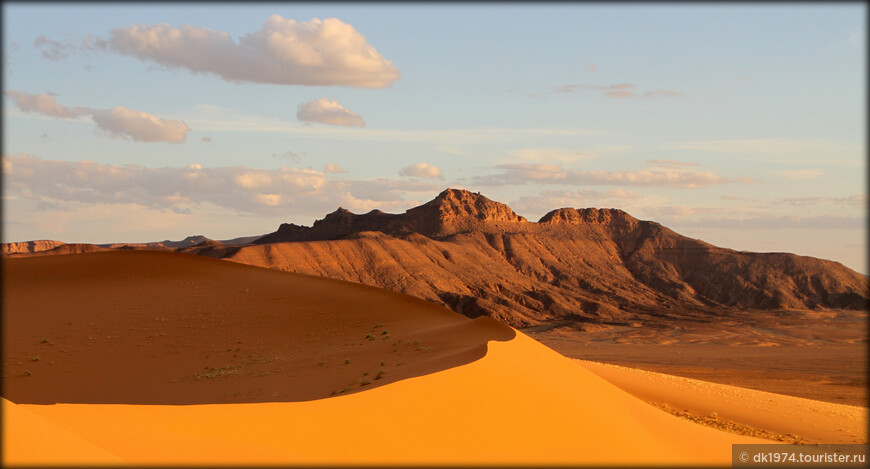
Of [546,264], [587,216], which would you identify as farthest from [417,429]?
[587,216]

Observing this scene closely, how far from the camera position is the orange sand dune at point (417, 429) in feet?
27.7

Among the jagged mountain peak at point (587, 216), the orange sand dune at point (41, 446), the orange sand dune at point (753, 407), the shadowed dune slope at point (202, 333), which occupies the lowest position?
the orange sand dune at point (753, 407)

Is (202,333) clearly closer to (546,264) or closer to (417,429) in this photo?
(417,429)

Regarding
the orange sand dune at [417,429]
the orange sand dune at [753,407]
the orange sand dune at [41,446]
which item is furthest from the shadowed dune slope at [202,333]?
the orange sand dune at [41,446]

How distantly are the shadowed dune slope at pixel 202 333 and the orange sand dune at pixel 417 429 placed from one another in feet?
8.98

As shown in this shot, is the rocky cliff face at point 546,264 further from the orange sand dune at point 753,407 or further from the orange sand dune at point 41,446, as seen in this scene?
the orange sand dune at point 41,446

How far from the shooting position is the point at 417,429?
10016 mm

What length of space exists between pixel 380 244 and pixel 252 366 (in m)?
74.6

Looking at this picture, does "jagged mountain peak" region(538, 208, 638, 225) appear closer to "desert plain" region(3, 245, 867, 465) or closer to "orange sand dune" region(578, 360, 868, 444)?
"desert plain" region(3, 245, 867, 465)

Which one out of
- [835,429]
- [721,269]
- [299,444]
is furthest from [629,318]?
[299,444]

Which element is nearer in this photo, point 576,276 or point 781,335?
point 781,335

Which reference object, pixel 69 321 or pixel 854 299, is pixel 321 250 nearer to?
pixel 69 321

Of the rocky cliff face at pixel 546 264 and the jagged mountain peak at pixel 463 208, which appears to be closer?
the rocky cliff face at pixel 546 264

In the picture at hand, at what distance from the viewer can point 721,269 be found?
112750 millimetres
